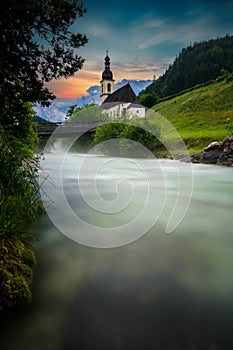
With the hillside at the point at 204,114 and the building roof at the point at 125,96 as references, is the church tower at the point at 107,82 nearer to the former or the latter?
the building roof at the point at 125,96

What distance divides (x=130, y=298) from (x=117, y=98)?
254ft

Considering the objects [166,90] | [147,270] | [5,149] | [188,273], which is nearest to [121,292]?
[147,270]

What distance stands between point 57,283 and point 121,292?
76 cm

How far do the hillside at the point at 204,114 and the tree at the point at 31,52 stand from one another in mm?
21399

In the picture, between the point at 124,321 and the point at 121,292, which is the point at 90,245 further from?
the point at 124,321

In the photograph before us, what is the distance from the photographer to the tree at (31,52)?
212 inches

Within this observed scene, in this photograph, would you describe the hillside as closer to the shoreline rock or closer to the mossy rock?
the shoreline rock

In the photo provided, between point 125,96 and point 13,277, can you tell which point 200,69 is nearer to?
point 125,96

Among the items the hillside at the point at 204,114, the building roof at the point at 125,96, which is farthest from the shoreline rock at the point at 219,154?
the building roof at the point at 125,96

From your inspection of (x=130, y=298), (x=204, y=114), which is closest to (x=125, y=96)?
(x=204, y=114)

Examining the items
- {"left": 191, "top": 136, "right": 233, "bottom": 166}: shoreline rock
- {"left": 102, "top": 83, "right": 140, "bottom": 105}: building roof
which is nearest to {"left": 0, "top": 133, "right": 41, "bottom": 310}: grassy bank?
{"left": 191, "top": 136, "right": 233, "bottom": 166}: shoreline rock

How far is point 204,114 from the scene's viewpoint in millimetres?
44344

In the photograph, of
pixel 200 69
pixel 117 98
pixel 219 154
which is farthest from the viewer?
pixel 200 69

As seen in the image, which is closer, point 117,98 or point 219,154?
point 219,154
